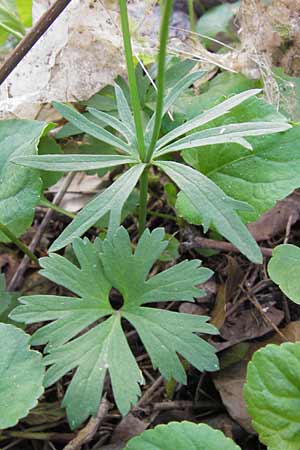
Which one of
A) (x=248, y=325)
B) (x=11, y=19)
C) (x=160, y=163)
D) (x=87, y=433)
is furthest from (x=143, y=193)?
(x=11, y=19)

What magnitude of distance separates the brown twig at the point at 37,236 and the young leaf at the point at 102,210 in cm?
47

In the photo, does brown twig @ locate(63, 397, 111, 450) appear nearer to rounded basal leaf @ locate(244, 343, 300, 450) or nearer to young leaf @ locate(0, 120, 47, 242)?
rounded basal leaf @ locate(244, 343, 300, 450)

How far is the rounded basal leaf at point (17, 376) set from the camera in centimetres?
94

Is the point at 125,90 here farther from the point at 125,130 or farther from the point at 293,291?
the point at 293,291

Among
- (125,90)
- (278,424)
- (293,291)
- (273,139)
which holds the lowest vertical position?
(278,424)

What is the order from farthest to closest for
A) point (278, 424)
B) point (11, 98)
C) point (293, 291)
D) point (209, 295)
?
point (11, 98) → point (209, 295) → point (293, 291) → point (278, 424)

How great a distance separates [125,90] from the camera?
1.44 meters

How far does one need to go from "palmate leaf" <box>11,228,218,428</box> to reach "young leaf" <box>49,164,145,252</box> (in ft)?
0.13

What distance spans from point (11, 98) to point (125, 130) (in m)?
0.51

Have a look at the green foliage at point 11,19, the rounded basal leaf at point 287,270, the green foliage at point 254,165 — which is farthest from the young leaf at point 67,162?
the green foliage at point 11,19

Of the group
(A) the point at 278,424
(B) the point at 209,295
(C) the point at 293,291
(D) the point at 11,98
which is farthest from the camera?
(D) the point at 11,98

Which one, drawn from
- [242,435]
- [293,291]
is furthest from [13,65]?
[242,435]

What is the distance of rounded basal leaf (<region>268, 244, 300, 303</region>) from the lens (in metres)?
1.14

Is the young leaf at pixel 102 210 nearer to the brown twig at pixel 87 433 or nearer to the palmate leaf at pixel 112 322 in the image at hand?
the palmate leaf at pixel 112 322
